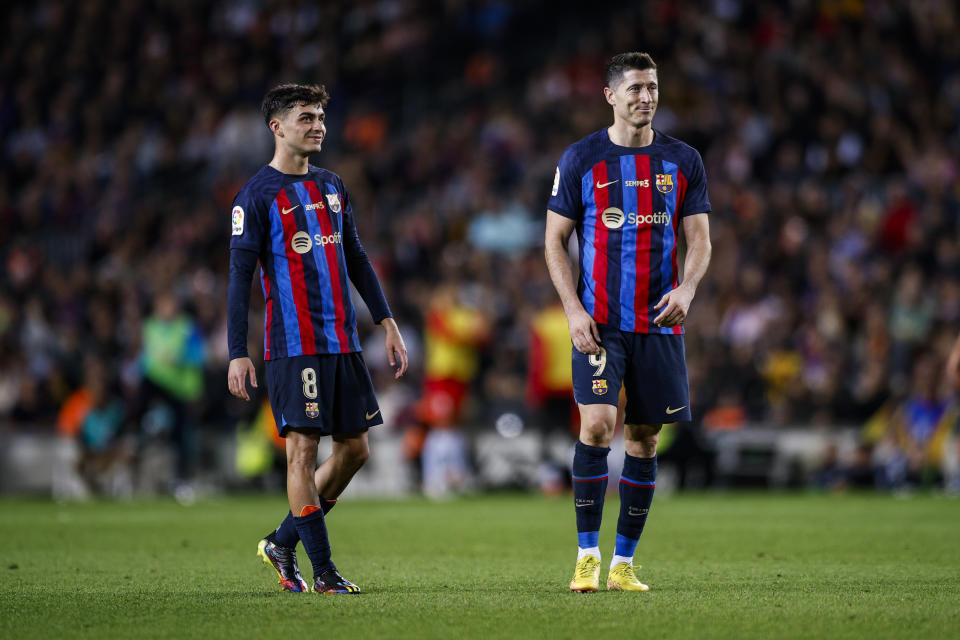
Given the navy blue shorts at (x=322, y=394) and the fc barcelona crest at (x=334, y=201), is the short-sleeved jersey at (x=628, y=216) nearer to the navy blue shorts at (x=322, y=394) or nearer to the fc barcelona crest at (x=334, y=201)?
the fc barcelona crest at (x=334, y=201)

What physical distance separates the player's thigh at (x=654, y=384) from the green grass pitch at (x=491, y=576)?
80cm

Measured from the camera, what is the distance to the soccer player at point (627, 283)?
6441 mm

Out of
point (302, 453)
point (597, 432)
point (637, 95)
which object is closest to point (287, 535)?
point (302, 453)

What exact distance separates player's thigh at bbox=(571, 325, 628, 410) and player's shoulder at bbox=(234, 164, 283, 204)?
159 centimetres

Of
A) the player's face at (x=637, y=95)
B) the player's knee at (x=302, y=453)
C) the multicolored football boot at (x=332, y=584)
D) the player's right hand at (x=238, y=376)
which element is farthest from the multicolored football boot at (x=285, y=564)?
the player's face at (x=637, y=95)

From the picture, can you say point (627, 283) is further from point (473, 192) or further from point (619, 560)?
point (473, 192)

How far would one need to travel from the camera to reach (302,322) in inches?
255

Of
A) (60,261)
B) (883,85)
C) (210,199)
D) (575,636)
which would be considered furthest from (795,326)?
(575,636)

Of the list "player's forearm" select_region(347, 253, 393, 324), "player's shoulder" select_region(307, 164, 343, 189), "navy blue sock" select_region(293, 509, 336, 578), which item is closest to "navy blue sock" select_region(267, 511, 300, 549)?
"navy blue sock" select_region(293, 509, 336, 578)

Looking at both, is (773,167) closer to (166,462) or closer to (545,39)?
(545,39)

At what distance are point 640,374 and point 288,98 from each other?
209cm

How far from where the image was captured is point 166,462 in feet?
53.8

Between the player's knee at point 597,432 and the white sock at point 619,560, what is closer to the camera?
the player's knee at point 597,432

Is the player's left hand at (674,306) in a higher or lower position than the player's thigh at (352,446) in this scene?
higher
